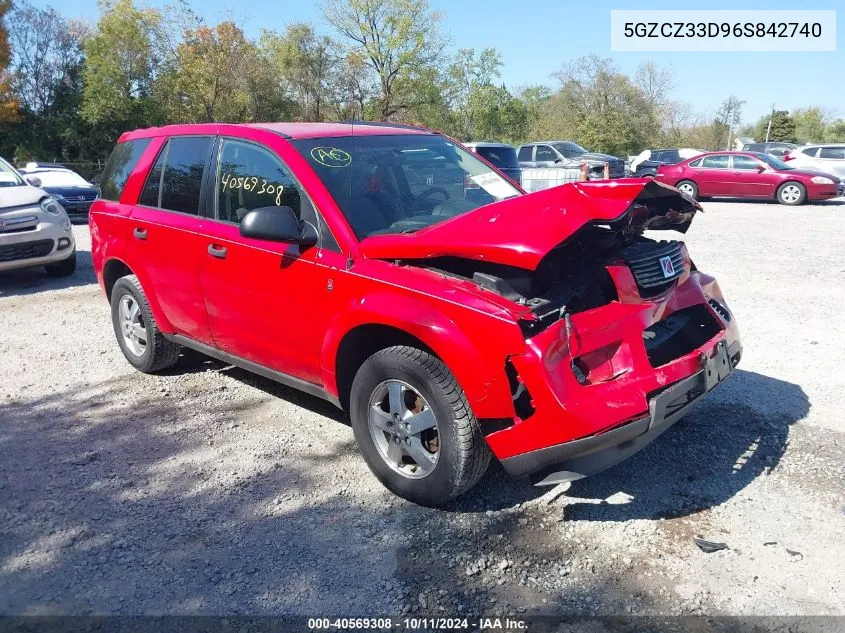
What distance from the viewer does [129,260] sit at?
515 centimetres

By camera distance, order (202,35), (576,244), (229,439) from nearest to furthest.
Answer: (576,244), (229,439), (202,35)

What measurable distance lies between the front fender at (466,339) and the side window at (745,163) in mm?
17955

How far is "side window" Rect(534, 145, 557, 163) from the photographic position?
70.5 feet

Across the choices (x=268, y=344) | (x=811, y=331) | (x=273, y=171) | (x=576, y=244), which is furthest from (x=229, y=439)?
(x=811, y=331)

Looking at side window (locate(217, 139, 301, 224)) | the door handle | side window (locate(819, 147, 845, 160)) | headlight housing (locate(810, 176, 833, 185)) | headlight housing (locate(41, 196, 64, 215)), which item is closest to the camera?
side window (locate(217, 139, 301, 224))

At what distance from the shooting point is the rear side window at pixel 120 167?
207 inches

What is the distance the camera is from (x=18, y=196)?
29.1ft

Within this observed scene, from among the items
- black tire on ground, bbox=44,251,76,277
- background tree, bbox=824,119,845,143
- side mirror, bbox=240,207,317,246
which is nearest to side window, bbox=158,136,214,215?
side mirror, bbox=240,207,317,246

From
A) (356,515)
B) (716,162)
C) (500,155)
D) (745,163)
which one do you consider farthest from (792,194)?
(356,515)

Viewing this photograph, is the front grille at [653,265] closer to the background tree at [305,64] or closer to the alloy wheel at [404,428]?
the alloy wheel at [404,428]

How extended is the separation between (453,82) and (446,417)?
122 feet

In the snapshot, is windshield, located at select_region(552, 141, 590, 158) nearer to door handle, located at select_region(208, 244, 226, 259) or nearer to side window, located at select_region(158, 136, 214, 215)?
side window, located at select_region(158, 136, 214, 215)

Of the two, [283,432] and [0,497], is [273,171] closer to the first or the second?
[283,432]

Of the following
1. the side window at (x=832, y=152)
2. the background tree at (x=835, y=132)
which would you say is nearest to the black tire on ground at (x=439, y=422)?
the side window at (x=832, y=152)
